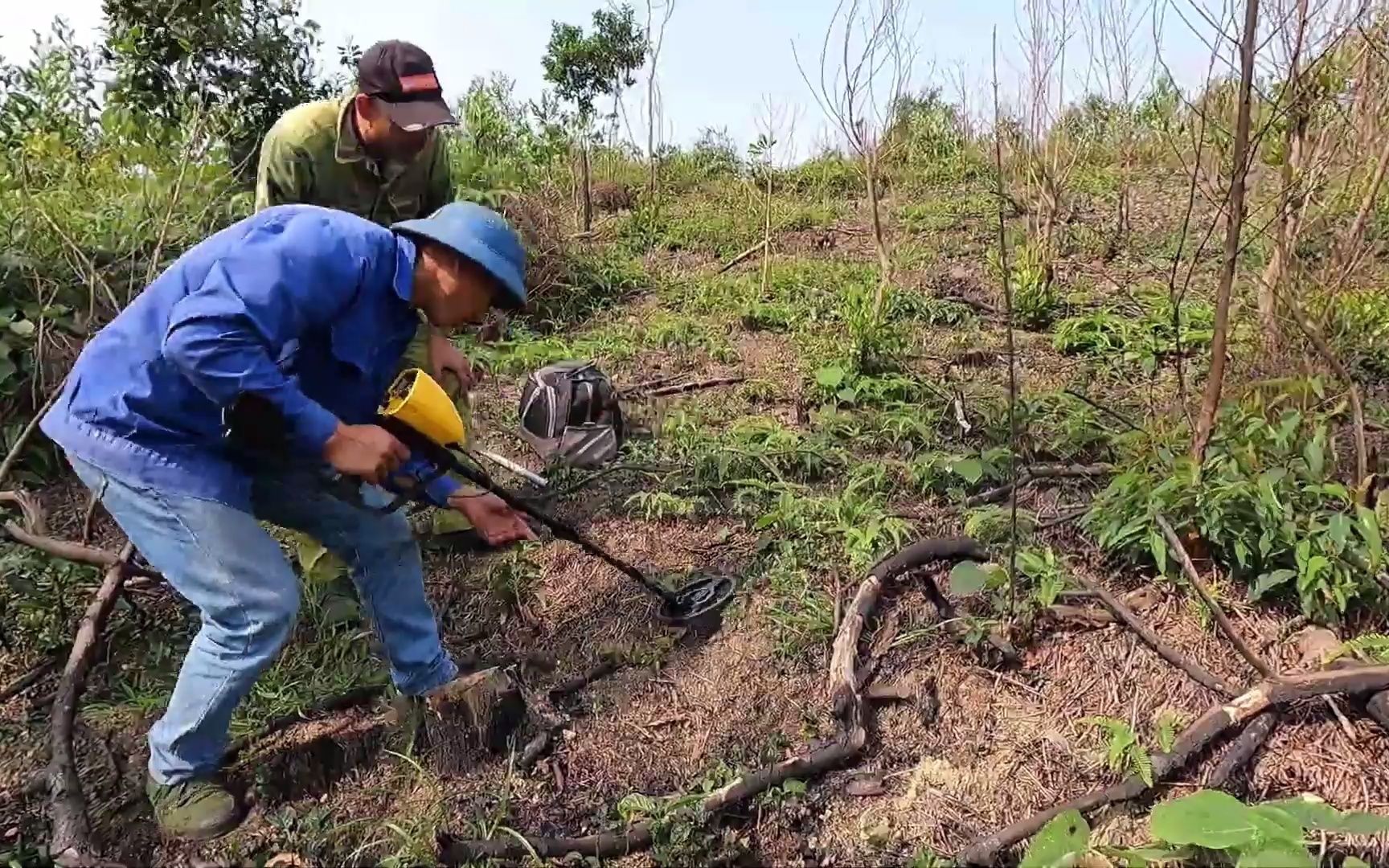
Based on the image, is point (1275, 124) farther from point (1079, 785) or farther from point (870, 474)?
point (1079, 785)

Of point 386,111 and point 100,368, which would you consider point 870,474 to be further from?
point 100,368

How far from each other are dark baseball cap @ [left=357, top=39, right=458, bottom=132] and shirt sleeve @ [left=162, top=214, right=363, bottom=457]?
3.03ft

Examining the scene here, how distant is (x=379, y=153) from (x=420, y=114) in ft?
1.16

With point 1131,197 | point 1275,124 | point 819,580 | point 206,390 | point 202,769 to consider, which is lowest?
point 202,769

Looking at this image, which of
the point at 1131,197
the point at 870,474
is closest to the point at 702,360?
the point at 870,474

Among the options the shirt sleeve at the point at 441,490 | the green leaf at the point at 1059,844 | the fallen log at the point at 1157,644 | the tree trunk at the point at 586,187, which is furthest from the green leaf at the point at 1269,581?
the tree trunk at the point at 586,187

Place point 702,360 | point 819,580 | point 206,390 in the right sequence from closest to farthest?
point 206,390, point 819,580, point 702,360

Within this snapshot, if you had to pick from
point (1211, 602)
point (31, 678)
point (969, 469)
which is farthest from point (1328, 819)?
point (31, 678)

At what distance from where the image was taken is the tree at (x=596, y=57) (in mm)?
9836

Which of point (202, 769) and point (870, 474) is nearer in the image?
point (202, 769)

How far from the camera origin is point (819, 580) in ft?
9.93

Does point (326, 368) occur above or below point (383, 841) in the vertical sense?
above

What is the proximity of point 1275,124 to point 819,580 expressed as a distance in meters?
2.06

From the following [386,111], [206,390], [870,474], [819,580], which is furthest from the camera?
[870,474]
